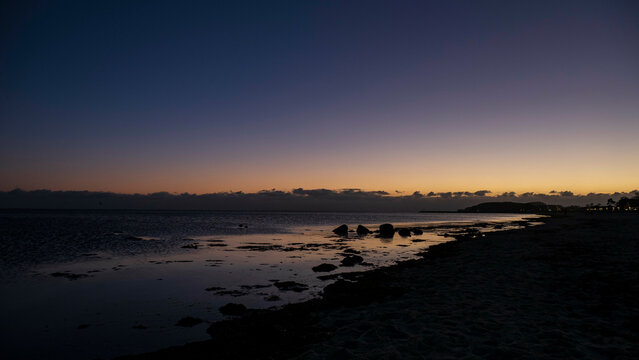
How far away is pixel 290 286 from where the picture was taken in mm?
16891

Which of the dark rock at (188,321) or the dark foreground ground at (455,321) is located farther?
the dark rock at (188,321)

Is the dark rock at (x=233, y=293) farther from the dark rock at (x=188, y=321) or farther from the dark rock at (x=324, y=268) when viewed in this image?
the dark rock at (x=324, y=268)

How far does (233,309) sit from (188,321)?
5.64 ft

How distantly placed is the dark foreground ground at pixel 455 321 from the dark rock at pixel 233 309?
491 mm

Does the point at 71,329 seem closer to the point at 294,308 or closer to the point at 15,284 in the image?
the point at 294,308

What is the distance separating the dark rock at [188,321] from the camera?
37.8 ft

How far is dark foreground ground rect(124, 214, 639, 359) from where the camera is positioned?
777 cm

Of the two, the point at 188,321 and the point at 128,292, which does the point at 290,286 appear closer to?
the point at 188,321

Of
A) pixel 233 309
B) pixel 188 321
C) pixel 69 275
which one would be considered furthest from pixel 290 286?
pixel 69 275

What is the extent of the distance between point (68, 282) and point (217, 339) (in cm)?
1446

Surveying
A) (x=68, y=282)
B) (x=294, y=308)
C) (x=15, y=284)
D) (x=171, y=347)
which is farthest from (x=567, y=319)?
(x=15, y=284)

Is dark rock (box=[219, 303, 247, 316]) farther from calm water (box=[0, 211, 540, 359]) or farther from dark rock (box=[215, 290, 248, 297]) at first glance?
dark rock (box=[215, 290, 248, 297])

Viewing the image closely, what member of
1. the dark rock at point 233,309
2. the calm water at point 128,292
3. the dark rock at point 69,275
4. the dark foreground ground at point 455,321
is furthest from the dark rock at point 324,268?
the dark rock at point 69,275

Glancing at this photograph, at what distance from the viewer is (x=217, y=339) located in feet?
31.4
